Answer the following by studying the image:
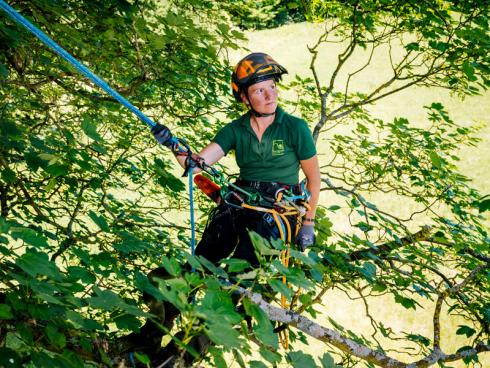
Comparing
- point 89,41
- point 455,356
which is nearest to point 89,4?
point 89,41

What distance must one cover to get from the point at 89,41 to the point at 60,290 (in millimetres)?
2898

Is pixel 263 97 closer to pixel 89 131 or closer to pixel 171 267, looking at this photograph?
pixel 89 131

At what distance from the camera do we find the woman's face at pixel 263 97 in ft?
10.4

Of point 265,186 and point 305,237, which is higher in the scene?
point 265,186

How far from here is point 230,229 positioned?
3.20 m

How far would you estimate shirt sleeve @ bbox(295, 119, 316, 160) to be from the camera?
3.16 metres

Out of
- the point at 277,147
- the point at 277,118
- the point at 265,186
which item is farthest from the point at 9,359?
the point at 277,118

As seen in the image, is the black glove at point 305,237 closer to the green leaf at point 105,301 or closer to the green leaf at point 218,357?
the green leaf at point 218,357

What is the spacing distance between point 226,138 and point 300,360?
6.10 ft

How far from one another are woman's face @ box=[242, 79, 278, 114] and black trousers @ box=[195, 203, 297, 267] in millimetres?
662

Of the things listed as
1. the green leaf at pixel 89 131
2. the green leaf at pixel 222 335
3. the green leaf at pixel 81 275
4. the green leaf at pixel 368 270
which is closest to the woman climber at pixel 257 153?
the green leaf at pixel 368 270

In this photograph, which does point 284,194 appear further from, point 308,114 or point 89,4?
point 308,114

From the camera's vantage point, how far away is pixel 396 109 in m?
25.9

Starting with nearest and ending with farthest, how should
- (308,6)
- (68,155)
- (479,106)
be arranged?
(68,155), (308,6), (479,106)
